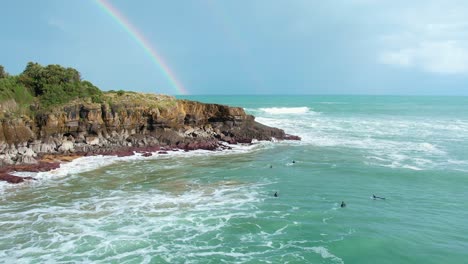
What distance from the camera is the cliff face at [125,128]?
3419 cm

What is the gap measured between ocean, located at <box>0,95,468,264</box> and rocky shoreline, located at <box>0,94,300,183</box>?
2863 millimetres

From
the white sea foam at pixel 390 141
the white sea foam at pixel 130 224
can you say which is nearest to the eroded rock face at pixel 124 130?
the white sea foam at pixel 390 141

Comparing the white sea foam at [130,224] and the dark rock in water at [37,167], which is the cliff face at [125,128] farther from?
the white sea foam at [130,224]

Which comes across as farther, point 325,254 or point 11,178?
point 11,178

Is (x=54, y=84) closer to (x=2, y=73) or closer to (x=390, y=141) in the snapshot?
(x=2, y=73)

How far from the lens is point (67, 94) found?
132ft

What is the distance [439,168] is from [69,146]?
106 feet

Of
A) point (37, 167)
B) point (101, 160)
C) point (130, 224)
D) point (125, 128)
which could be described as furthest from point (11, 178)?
point (125, 128)

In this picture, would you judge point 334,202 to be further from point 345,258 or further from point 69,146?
point 69,146

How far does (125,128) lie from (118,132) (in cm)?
89

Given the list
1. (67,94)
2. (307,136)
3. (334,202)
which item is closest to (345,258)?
(334,202)

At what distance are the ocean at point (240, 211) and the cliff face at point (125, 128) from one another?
3905mm

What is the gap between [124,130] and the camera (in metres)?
40.8

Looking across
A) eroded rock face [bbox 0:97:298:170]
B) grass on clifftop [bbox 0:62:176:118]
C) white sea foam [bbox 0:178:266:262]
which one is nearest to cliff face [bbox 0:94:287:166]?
eroded rock face [bbox 0:97:298:170]
